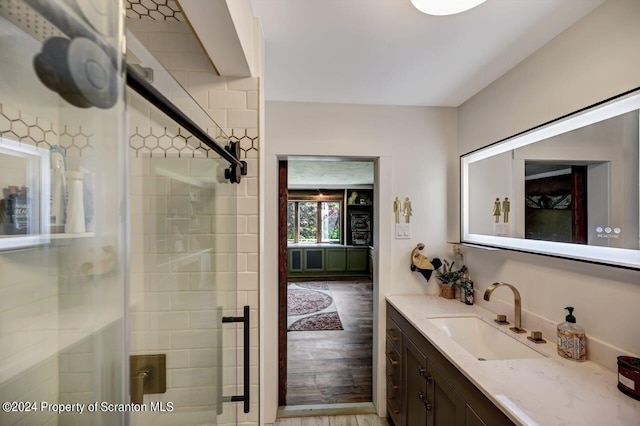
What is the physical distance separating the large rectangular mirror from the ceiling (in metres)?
0.46

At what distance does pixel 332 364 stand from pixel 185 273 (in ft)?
7.73

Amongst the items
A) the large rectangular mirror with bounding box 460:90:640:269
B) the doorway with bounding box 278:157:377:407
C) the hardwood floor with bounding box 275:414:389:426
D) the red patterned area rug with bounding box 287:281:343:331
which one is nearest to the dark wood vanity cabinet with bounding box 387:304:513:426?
the hardwood floor with bounding box 275:414:389:426

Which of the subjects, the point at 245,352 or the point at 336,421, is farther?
the point at 336,421

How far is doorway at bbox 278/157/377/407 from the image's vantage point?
242cm

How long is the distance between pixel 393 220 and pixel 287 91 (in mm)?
1272

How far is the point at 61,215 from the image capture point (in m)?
0.53

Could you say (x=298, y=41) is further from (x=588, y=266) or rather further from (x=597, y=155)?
(x=588, y=266)

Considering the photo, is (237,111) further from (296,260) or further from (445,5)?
(296,260)

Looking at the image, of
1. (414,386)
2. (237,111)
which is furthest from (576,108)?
(414,386)

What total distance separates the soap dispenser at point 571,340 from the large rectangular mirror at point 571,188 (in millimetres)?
314

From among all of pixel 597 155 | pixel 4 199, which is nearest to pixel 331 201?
pixel 597 155

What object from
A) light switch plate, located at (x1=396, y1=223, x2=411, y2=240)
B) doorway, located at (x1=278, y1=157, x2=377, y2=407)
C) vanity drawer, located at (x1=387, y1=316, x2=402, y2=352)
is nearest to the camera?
vanity drawer, located at (x1=387, y1=316, x2=402, y2=352)

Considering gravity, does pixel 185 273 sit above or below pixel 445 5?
below

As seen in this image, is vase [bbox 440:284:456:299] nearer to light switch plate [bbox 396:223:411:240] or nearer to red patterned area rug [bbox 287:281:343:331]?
light switch plate [bbox 396:223:411:240]
